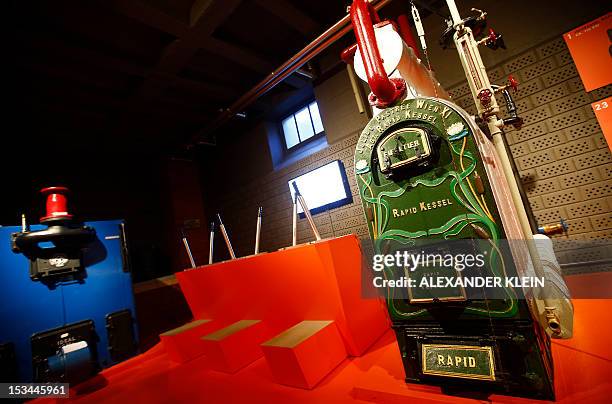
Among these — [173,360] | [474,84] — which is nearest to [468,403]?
[474,84]

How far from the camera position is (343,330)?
8.23ft

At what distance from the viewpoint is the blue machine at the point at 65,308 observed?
2.98 meters

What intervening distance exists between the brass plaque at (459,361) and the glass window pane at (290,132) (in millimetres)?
4722

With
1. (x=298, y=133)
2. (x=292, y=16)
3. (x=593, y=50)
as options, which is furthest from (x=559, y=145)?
(x=298, y=133)

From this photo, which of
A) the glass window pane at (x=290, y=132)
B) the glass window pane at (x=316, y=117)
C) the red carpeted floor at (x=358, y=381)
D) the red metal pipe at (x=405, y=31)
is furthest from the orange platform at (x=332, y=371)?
the glass window pane at (x=290, y=132)

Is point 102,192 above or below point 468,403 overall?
above

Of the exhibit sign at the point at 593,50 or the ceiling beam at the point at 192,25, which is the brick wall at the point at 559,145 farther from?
the ceiling beam at the point at 192,25

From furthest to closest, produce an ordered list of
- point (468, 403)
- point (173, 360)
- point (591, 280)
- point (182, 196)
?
point (182, 196), point (173, 360), point (591, 280), point (468, 403)

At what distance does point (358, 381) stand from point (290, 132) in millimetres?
4876

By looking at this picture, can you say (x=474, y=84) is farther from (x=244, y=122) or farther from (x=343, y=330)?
(x=244, y=122)

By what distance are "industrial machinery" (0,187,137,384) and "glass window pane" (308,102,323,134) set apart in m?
3.86

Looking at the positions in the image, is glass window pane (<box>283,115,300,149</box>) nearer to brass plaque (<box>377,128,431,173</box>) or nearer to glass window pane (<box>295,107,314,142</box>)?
glass window pane (<box>295,107,314,142</box>)

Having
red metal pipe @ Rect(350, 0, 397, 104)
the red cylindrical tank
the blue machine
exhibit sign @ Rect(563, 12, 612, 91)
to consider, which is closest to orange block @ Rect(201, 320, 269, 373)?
the blue machine

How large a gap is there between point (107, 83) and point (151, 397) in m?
4.40
